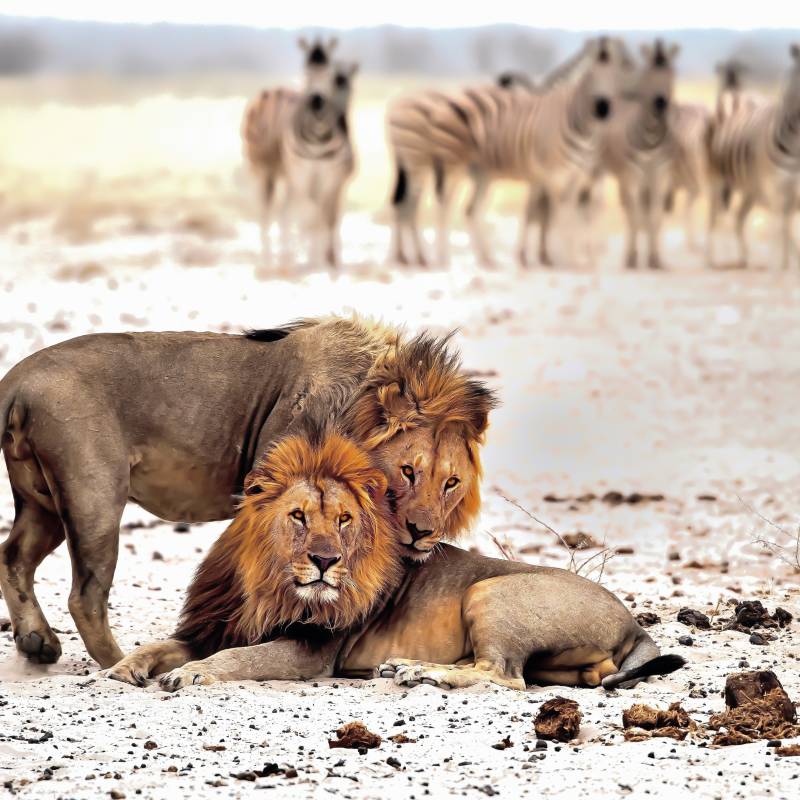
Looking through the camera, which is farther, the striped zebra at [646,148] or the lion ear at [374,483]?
the striped zebra at [646,148]

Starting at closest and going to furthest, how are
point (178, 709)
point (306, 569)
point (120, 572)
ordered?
point (178, 709), point (306, 569), point (120, 572)

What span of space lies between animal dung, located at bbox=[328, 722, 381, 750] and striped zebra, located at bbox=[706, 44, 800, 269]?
1546cm

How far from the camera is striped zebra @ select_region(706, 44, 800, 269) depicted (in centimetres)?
1942

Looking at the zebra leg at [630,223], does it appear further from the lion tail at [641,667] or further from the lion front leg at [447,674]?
the lion front leg at [447,674]

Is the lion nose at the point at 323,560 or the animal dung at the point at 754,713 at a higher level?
the lion nose at the point at 323,560

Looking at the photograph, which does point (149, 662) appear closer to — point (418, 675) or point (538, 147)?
point (418, 675)

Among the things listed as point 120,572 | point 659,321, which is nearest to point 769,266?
point 659,321

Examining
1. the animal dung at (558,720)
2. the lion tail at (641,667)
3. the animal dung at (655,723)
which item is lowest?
the lion tail at (641,667)

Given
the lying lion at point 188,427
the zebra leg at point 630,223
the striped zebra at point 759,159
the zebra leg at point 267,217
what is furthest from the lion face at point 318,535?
the striped zebra at point 759,159

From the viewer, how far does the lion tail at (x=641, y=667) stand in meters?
5.06

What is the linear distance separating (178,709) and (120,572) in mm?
3269

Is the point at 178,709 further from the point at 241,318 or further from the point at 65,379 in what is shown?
the point at 241,318

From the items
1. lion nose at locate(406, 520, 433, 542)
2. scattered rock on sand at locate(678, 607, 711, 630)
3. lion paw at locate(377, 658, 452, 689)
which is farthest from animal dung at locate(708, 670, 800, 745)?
scattered rock on sand at locate(678, 607, 711, 630)

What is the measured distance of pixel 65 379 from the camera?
5457mm
